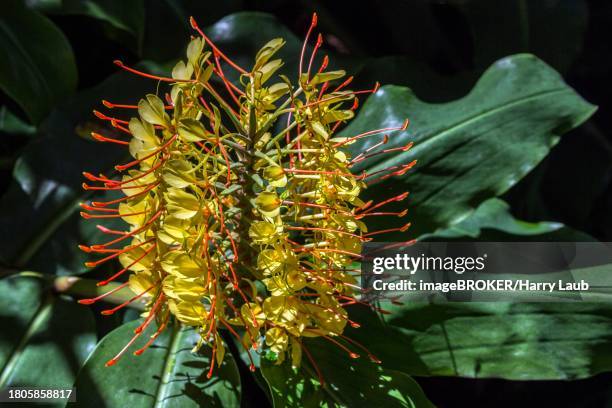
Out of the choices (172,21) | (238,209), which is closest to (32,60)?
(172,21)

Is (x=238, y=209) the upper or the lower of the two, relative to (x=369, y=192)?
lower

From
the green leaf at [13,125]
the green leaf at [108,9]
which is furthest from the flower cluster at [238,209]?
the green leaf at [13,125]

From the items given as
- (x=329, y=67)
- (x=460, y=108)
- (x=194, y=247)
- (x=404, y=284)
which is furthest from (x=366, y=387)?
(x=329, y=67)

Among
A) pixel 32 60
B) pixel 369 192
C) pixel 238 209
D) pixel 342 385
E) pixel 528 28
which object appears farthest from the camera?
pixel 528 28

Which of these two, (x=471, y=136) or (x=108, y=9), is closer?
(x=471, y=136)

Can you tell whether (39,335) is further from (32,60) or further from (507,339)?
Answer: (507,339)

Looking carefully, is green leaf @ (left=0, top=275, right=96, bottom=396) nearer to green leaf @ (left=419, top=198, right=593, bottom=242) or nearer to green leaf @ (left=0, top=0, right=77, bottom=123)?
green leaf @ (left=0, top=0, right=77, bottom=123)

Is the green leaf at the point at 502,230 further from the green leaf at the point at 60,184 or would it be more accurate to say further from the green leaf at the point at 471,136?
the green leaf at the point at 60,184
